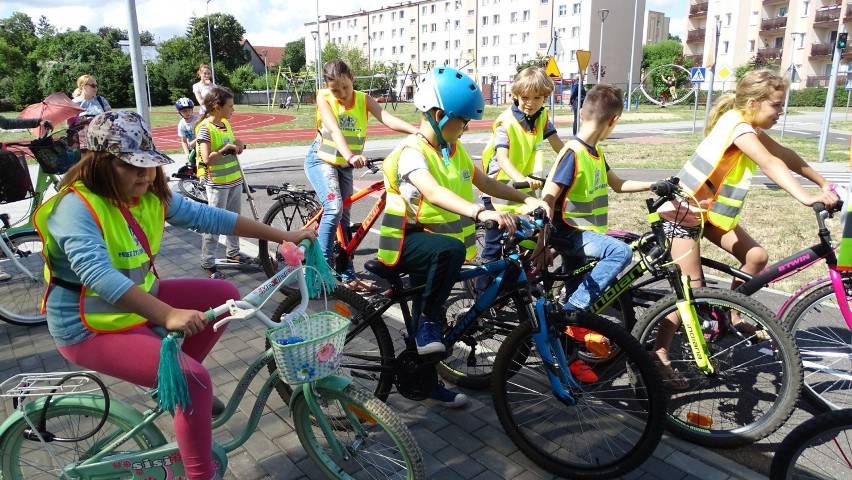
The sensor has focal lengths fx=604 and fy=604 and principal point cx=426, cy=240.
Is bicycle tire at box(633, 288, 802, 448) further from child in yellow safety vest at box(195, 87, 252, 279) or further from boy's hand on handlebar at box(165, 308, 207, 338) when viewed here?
child in yellow safety vest at box(195, 87, 252, 279)

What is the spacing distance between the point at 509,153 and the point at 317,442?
306 centimetres

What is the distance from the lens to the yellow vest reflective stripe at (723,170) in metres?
3.75

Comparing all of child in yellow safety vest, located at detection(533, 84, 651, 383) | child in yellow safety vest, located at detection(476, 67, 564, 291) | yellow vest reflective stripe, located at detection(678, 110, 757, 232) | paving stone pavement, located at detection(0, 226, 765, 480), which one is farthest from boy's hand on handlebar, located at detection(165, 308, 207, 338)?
yellow vest reflective stripe, located at detection(678, 110, 757, 232)

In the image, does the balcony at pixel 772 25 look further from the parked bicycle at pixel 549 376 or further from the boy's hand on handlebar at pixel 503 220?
the boy's hand on handlebar at pixel 503 220

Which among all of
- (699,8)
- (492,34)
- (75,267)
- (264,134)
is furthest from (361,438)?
(492,34)

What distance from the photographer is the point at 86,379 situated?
2.47 meters

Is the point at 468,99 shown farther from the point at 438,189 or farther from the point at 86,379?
the point at 86,379

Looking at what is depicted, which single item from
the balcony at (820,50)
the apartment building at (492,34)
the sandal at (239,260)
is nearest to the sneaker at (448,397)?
the sandal at (239,260)

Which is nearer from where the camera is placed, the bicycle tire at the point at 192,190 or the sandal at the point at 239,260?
the sandal at the point at 239,260

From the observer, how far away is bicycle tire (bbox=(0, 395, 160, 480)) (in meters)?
2.44

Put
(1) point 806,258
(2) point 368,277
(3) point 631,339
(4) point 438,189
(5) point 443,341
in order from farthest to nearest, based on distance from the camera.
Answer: (2) point 368,277 < (1) point 806,258 < (5) point 443,341 < (4) point 438,189 < (3) point 631,339

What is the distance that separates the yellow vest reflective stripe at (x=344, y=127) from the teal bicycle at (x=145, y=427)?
3179 mm

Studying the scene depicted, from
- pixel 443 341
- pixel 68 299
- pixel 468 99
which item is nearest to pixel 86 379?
pixel 68 299

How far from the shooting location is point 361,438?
264 centimetres
